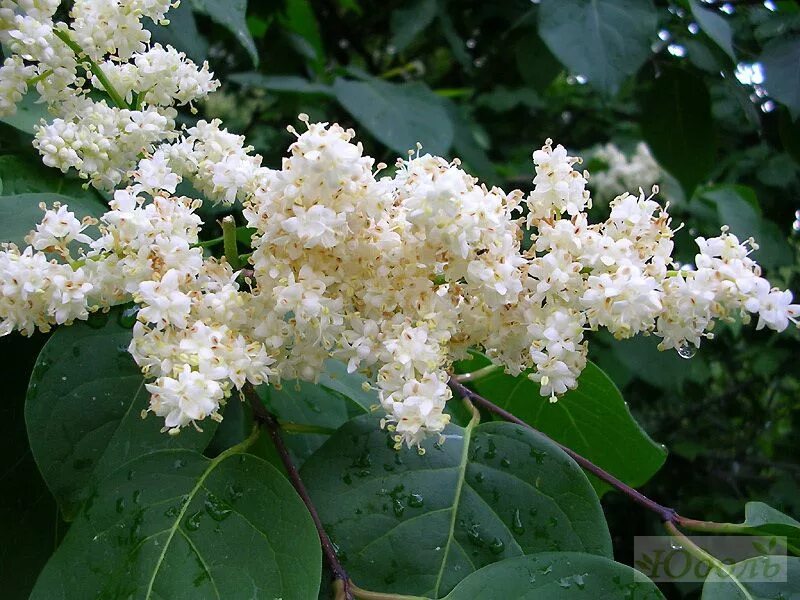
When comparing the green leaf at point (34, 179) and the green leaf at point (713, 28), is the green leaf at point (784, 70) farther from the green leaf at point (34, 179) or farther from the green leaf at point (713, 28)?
the green leaf at point (34, 179)

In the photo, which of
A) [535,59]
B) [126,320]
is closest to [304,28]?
[535,59]

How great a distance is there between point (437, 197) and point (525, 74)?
1522mm

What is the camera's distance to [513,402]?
4.01 ft

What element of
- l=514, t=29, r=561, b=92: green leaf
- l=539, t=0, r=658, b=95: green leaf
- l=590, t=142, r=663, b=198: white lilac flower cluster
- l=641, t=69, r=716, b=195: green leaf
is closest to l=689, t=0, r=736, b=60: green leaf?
l=539, t=0, r=658, b=95: green leaf

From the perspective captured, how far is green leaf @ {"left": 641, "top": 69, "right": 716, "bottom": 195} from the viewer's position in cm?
195

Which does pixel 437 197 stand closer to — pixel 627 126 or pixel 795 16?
pixel 795 16

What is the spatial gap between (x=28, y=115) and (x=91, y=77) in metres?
0.24

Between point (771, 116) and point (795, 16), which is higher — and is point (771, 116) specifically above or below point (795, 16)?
below

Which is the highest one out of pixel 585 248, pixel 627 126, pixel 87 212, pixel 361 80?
pixel 585 248

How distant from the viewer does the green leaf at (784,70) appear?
5.21 ft

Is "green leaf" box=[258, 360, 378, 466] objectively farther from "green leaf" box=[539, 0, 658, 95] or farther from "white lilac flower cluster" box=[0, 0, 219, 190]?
"green leaf" box=[539, 0, 658, 95]

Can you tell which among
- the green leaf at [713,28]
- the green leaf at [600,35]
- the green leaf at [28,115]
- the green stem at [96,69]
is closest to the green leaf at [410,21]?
the green leaf at [600,35]

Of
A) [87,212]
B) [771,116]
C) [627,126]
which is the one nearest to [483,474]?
[87,212]

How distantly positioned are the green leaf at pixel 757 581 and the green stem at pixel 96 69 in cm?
88
